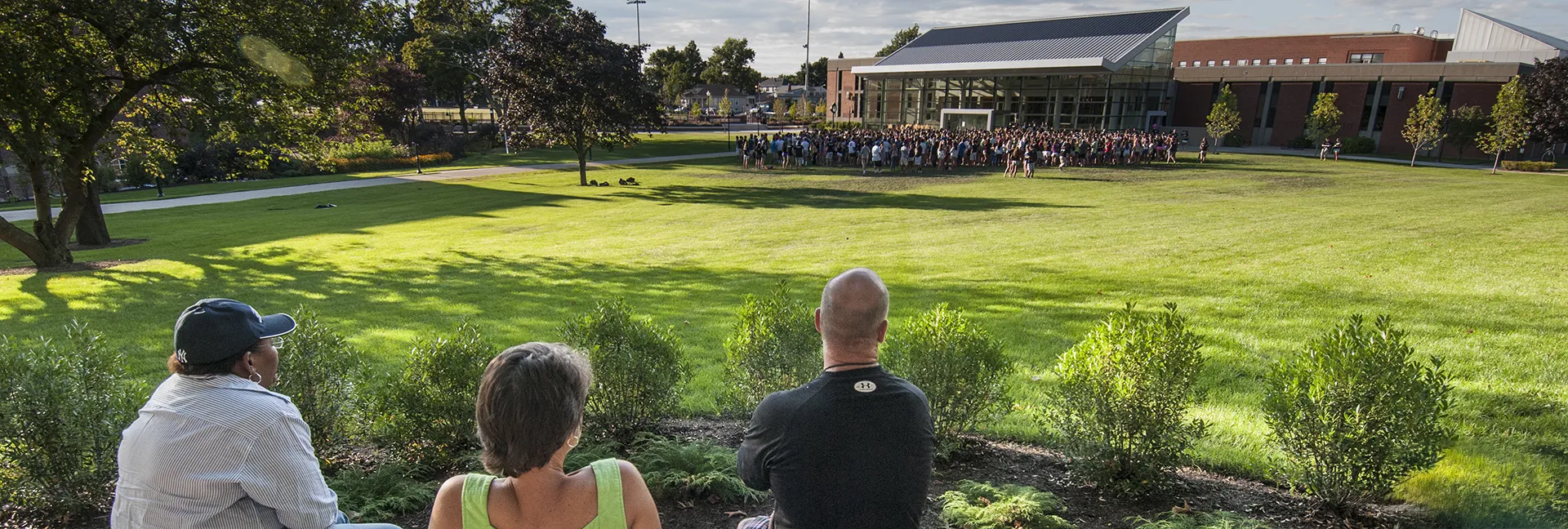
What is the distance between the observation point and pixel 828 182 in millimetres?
27578

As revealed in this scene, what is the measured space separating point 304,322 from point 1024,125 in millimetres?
47815

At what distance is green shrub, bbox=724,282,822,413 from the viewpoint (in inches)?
191

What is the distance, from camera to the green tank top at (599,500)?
6.53ft

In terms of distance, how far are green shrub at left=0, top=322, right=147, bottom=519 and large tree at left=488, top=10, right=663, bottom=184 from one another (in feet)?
77.1

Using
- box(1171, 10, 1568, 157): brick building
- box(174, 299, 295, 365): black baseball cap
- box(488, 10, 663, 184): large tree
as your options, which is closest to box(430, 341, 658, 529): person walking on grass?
box(174, 299, 295, 365): black baseball cap

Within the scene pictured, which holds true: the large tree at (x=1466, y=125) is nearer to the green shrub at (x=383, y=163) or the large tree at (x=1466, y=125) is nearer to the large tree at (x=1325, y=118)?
the large tree at (x=1325, y=118)

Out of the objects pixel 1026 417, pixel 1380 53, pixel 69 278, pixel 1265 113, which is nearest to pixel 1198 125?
pixel 1265 113

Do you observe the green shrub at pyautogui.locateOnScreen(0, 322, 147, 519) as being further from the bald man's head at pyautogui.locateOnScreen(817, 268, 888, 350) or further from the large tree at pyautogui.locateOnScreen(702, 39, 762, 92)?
the large tree at pyautogui.locateOnScreen(702, 39, 762, 92)

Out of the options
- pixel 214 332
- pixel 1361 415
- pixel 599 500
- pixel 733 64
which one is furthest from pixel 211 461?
pixel 733 64

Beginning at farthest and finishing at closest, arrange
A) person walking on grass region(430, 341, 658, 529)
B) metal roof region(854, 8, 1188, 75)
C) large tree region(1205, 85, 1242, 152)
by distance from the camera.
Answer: metal roof region(854, 8, 1188, 75)
large tree region(1205, 85, 1242, 152)
person walking on grass region(430, 341, 658, 529)

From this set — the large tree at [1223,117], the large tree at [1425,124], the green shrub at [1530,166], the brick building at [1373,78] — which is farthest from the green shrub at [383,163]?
the green shrub at [1530,166]

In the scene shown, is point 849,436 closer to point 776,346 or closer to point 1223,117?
point 776,346

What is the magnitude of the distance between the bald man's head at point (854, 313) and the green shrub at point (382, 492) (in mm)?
2540

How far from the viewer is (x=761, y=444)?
98.6 inches
